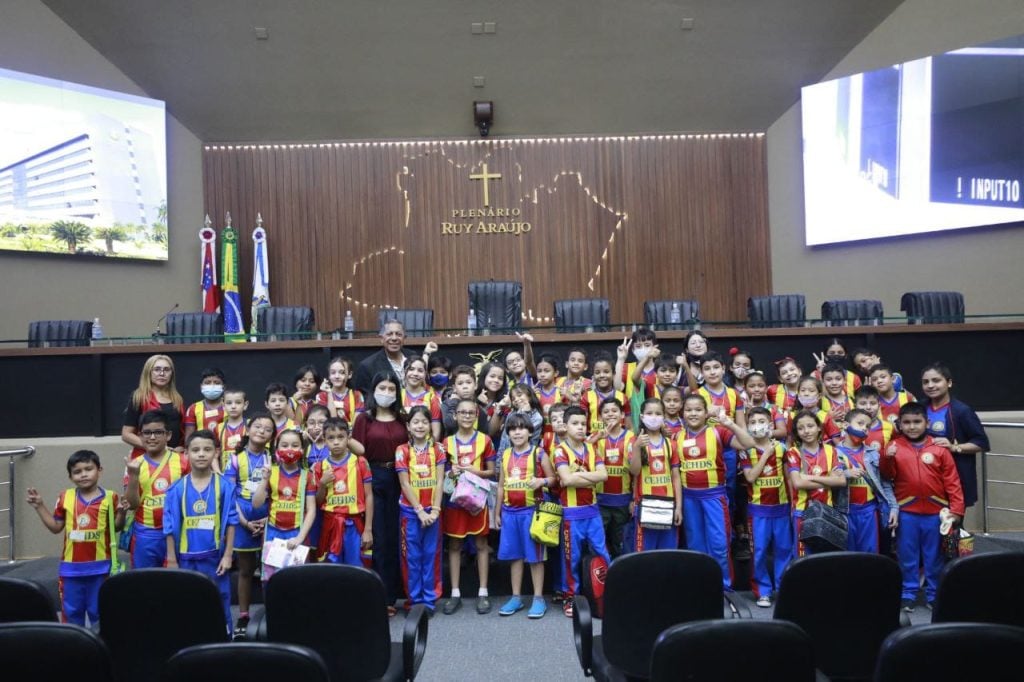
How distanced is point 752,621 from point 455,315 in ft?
32.7

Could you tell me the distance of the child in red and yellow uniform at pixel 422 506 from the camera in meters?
4.71

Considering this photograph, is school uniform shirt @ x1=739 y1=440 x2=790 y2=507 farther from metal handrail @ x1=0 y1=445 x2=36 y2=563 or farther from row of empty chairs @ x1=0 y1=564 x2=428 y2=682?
metal handrail @ x1=0 y1=445 x2=36 y2=563

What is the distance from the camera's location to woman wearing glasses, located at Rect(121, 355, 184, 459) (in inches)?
198

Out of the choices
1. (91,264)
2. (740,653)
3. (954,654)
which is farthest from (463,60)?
(954,654)

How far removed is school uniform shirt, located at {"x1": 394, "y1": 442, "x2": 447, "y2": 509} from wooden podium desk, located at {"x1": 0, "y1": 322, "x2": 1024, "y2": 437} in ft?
6.48

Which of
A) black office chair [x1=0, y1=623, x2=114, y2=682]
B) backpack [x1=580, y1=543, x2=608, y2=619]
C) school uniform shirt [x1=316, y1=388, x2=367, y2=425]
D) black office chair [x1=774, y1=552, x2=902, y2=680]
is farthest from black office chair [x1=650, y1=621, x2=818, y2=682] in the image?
school uniform shirt [x1=316, y1=388, x2=367, y2=425]

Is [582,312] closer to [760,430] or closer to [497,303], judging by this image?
[497,303]

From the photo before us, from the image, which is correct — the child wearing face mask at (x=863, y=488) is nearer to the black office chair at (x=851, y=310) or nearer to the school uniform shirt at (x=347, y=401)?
the black office chair at (x=851, y=310)

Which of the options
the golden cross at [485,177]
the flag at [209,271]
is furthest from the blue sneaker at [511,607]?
the golden cross at [485,177]

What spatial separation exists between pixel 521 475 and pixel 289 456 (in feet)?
4.57

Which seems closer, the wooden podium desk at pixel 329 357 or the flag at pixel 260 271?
the wooden podium desk at pixel 329 357

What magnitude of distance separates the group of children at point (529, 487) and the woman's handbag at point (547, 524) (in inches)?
2.3

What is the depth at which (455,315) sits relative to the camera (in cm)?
1165

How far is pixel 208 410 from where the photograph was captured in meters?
5.25
